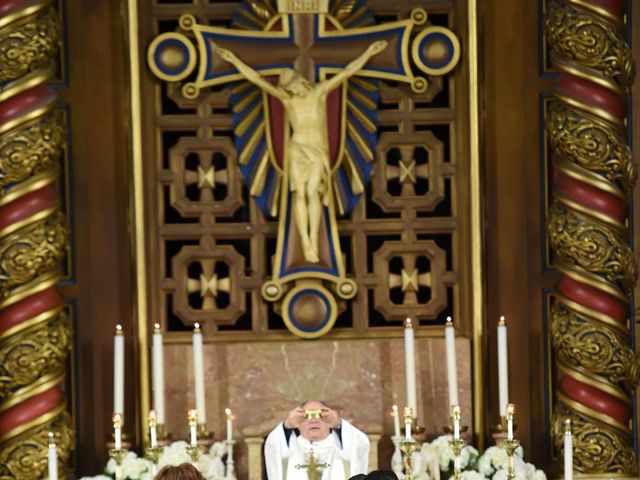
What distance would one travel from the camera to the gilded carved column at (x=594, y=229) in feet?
27.8

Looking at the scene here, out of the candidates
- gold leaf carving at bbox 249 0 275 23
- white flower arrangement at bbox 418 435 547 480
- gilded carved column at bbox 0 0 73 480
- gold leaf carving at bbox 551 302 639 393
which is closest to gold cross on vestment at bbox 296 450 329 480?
white flower arrangement at bbox 418 435 547 480

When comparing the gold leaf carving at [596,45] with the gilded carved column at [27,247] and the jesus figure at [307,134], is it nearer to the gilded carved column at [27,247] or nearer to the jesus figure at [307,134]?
the jesus figure at [307,134]

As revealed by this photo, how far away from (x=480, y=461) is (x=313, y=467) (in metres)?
0.96

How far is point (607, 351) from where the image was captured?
8500 millimetres

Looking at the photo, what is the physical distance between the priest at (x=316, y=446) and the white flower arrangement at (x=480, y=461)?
1.48ft

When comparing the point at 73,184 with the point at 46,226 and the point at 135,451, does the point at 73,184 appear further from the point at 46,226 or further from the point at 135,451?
the point at 135,451

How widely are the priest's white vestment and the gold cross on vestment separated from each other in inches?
1.7

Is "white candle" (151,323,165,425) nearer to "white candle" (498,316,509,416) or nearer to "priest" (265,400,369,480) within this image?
"priest" (265,400,369,480)

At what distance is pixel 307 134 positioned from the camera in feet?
28.2

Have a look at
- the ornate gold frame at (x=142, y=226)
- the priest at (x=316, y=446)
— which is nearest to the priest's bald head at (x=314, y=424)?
the priest at (x=316, y=446)

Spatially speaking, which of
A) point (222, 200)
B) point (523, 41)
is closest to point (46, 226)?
point (222, 200)

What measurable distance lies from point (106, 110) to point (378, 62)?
1.47 meters

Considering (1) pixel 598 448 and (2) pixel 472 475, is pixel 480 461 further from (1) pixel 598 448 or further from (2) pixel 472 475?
(1) pixel 598 448

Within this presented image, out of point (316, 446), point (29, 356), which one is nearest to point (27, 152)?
point (29, 356)
